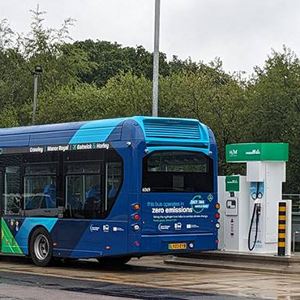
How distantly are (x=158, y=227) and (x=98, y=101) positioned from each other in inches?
981

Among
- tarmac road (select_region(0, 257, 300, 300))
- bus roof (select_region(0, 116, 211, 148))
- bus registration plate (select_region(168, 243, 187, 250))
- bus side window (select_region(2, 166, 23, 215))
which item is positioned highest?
bus roof (select_region(0, 116, 211, 148))

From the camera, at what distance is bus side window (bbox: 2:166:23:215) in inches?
842

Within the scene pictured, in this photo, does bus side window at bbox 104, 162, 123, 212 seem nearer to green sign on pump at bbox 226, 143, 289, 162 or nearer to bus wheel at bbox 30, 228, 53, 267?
bus wheel at bbox 30, 228, 53, 267

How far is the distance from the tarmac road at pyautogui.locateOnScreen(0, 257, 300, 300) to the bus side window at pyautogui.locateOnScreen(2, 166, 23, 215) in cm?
145

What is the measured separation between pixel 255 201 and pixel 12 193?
20.8 feet

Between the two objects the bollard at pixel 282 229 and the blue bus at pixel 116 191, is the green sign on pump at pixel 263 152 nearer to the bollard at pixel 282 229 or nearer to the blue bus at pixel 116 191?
the bollard at pixel 282 229

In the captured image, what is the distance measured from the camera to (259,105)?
33.2 meters

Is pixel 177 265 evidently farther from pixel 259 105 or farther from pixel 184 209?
pixel 259 105

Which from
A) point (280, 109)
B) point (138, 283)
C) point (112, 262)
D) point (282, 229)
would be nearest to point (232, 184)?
point (282, 229)

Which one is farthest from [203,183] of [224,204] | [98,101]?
[98,101]

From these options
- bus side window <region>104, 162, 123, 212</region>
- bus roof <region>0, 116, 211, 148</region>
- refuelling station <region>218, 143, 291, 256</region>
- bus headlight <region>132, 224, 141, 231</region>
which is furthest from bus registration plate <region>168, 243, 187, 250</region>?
refuelling station <region>218, 143, 291, 256</region>

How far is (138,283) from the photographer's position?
1667 centimetres

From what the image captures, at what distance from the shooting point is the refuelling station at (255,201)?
21.4 meters

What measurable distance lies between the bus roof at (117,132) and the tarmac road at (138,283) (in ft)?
10.1
